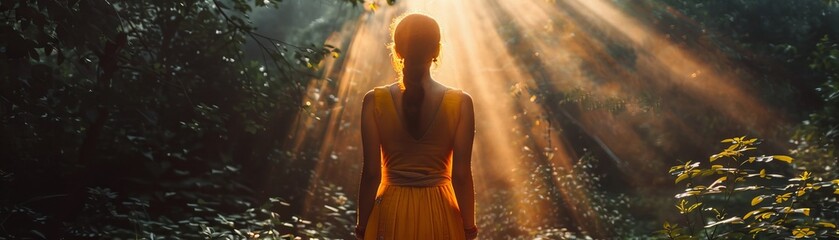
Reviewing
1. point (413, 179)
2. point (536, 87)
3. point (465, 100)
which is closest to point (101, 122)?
point (413, 179)

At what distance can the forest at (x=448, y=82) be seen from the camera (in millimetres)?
5906

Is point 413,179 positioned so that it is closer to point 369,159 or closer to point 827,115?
point 369,159

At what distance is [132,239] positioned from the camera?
6332 mm

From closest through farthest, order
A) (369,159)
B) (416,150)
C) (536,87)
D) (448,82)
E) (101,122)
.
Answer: (416,150) < (369,159) < (101,122) < (536,87) < (448,82)

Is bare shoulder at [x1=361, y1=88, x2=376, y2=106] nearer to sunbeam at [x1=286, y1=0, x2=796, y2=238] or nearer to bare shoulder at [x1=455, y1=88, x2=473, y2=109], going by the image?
bare shoulder at [x1=455, y1=88, x2=473, y2=109]

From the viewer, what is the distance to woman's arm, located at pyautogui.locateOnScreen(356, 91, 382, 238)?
352cm

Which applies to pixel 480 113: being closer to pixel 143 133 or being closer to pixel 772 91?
pixel 772 91

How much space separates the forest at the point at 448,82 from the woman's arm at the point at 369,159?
1.20ft

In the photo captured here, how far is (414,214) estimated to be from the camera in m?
Answer: 3.48

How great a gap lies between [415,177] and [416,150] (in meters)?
0.12

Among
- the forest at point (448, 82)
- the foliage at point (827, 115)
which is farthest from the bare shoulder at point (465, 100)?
the foliage at point (827, 115)

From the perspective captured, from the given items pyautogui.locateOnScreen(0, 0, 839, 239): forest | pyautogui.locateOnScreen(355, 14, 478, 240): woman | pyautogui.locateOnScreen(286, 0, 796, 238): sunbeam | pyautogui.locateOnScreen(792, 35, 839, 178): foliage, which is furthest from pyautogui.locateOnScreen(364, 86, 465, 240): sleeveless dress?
pyautogui.locateOnScreen(286, 0, 796, 238): sunbeam

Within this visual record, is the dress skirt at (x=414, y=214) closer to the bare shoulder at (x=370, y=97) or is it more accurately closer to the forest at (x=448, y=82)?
the bare shoulder at (x=370, y=97)

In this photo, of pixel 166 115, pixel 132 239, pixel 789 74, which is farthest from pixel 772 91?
pixel 132 239
